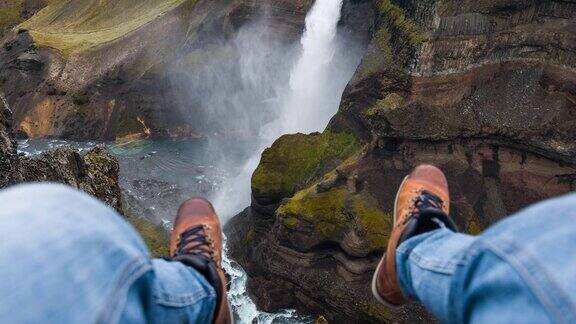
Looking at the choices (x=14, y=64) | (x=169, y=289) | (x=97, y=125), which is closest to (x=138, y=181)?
(x=97, y=125)

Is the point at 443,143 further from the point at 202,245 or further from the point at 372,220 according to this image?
the point at 202,245

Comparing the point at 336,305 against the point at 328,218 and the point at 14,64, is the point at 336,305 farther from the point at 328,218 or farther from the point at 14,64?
the point at 14,64

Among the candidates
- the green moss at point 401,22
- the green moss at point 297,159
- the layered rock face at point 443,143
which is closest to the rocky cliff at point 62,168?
the layered rock face at point 443,143

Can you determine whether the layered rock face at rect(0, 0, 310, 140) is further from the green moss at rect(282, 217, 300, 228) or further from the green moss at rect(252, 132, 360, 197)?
the green moss at rect(282, 217, 300, 228)

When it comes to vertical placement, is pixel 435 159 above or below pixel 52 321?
below

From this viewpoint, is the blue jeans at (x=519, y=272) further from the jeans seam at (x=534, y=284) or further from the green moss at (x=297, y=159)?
the green moss at (x=297, y=159)

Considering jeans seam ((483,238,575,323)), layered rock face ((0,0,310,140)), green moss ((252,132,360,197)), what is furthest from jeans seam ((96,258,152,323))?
layered rock face ((0,0,310,140))
